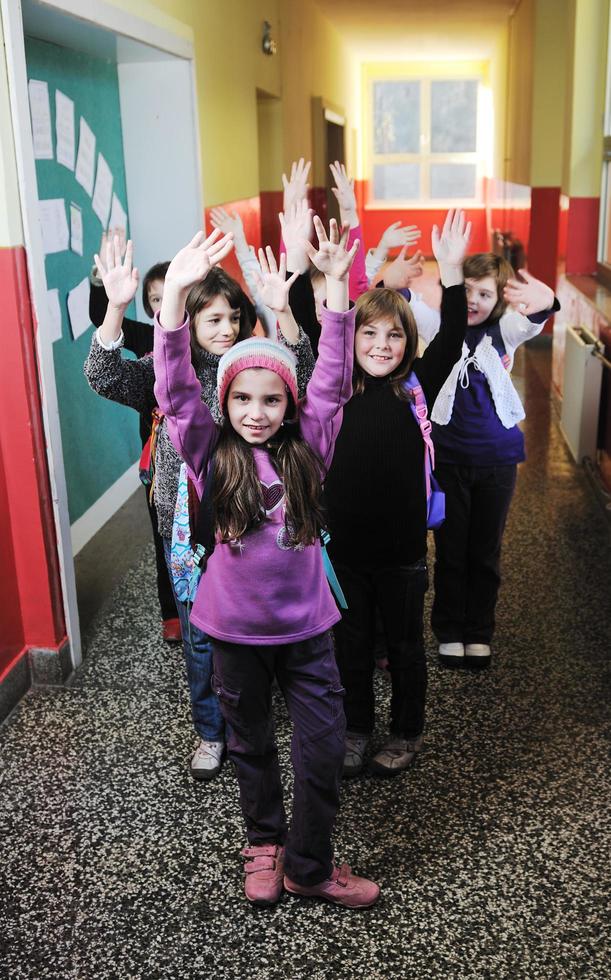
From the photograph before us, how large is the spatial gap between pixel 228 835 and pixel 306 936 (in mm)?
392

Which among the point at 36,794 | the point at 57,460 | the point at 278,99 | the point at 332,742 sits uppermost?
the point at 278,99

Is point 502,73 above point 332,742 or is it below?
above

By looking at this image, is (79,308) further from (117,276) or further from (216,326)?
(117,276)

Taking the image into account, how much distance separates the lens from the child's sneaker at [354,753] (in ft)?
8.45

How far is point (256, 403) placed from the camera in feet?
6.31

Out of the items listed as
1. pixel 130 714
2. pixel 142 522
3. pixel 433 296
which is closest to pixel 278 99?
pixel 433 296

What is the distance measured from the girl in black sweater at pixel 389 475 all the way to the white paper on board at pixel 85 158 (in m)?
2.23

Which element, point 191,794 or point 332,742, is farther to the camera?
point 191,794

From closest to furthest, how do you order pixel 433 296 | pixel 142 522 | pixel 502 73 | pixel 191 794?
pixel 191 794 < pixel 142 522 < pixel 433 296 < pixel 502 73

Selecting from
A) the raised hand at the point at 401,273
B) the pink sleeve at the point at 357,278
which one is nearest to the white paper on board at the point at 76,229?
the pink sleeve at the point at 357,278

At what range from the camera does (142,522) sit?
4.63 meters

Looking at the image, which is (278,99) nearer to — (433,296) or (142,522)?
(433,296)

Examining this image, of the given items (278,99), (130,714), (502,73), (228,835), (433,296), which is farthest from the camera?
(502,73)

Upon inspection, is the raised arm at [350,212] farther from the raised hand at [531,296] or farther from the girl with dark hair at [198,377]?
the girl with dark hair at [198,377]
